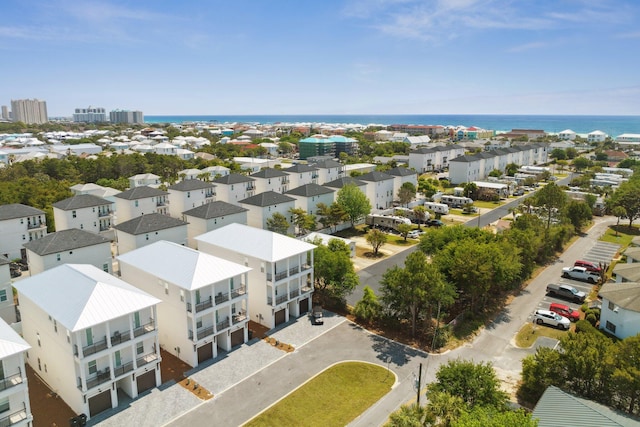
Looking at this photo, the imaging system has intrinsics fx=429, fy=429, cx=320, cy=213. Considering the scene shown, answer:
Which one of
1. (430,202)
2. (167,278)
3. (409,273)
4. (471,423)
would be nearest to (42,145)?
(430,202)

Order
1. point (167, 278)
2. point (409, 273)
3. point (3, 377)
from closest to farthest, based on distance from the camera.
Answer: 1. point (3, 377)
2. point (167, 278)
3. point (409, 273)

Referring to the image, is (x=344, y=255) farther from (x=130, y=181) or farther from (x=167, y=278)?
(x=130, y=181)

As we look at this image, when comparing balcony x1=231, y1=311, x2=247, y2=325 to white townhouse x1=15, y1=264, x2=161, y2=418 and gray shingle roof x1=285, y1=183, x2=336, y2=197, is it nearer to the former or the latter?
white townhouse x1=15, y1=264, x2=161, y2=418

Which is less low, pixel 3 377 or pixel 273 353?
pixel 3 377

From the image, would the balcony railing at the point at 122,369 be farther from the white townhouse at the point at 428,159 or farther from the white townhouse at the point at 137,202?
the white townhouse at the point at 428,159

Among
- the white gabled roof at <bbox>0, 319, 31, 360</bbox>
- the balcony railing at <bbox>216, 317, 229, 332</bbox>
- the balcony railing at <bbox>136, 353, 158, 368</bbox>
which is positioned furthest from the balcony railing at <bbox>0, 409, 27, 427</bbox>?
the balcony railing at <bbox>216, 317, 229, 332</bbox>

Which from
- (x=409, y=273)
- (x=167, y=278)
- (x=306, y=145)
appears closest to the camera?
(x=167, y=278)

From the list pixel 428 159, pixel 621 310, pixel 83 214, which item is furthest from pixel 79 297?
pixel 428 159
